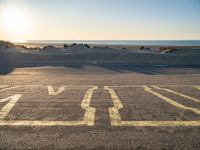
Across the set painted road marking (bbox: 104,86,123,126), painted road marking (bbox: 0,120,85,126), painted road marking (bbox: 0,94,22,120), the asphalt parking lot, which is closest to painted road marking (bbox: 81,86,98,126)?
the asphalt parking lot

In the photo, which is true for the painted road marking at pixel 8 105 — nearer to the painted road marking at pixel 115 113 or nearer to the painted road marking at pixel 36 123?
the painted road marking at pixel 36 123

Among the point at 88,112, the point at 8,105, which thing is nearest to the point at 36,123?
the point at 88,112

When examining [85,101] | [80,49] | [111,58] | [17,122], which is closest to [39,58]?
[111,58]

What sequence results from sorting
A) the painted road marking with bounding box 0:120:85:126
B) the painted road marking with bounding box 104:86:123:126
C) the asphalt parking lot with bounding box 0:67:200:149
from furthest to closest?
1. the painted road marking with bounding box 104:86:123:126
2. the painted road marking with bounding box 0:120:85:126
3. the asphalt parking lot with bounding box 0:67:200:149

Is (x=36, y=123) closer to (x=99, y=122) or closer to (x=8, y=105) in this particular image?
(x=99, y=122)

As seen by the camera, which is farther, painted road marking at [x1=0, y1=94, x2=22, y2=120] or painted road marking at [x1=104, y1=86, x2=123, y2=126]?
painted road marking at [x1=0, y1=94, x2=22, y2=120]

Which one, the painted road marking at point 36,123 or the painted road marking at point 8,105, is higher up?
the painted road marking at point 36,123

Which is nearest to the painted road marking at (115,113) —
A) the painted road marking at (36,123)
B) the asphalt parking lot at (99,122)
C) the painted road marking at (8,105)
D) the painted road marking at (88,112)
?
the asphalt parking lot at (99,122)

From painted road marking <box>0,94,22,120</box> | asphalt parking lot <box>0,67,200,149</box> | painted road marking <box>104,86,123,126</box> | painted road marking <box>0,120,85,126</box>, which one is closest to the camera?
asphalt parking lot <box>0,67,200,149</box>

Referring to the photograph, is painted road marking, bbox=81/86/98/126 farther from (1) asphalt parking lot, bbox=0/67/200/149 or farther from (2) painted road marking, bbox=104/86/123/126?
(2) painted road marking, bbox=104/86/123/126

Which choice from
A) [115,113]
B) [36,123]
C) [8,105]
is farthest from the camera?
[8,105]

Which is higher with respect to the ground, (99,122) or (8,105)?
(99,122)

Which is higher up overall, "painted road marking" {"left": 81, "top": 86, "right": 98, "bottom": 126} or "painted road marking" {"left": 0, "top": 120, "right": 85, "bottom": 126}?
"painted road marking" {"left": 0, "top": 120, "right": 85, "bottom": 126}

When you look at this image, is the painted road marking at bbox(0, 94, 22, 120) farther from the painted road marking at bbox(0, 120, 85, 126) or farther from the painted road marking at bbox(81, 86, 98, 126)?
the painted road marking at bbox(81, 86, 98, 126)
